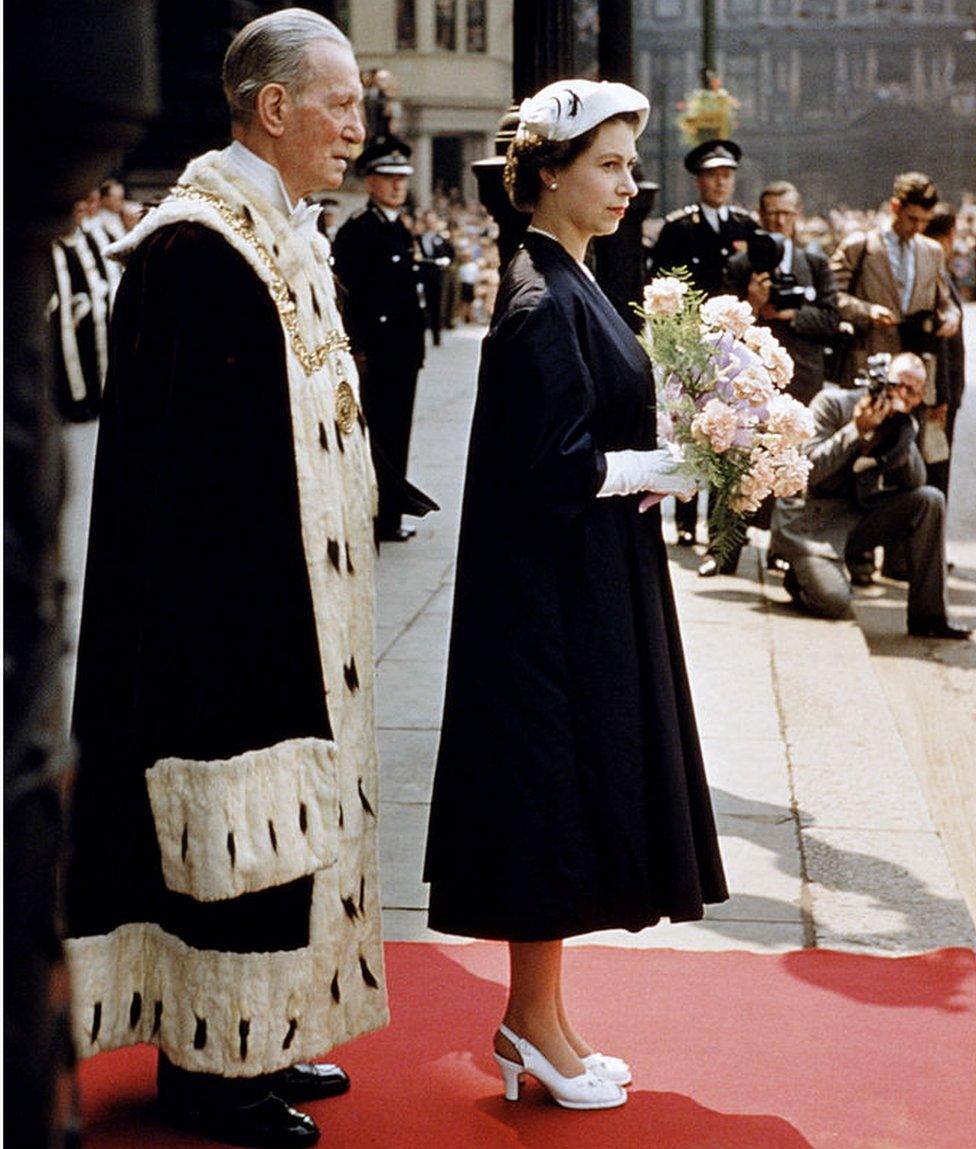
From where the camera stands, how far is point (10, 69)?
104cm

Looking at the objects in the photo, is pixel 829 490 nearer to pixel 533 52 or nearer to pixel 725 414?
pixel 533 52

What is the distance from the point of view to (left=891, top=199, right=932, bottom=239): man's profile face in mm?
9180

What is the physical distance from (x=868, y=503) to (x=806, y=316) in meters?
1.20

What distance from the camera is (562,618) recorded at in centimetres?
332

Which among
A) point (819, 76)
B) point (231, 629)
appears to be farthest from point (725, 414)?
point (819, 76)

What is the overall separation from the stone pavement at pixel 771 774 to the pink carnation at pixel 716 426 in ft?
4.88

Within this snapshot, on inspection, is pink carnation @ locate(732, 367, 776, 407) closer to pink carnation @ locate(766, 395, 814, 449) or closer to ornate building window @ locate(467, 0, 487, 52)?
pink carnation @ locate(766, 395, 814, 449)

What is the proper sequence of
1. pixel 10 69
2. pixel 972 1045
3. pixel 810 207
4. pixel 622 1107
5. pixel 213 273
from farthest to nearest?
pixel 810 207 → pixel 972 1045 → pixel 622 1107 → pixel 213 273 → pixel 10 69

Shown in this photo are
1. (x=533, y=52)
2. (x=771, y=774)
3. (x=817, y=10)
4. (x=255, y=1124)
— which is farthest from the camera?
(x=817, y=10)


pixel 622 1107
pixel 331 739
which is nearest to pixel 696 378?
pixel 331 739

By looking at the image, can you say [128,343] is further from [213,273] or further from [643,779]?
[643,779]

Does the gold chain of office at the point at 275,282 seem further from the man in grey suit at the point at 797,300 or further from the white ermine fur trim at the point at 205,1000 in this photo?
the man in grey suit at the point at 797,300

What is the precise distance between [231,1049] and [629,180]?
5.24 feet

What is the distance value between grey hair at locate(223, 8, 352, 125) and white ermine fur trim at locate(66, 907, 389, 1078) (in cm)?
134
